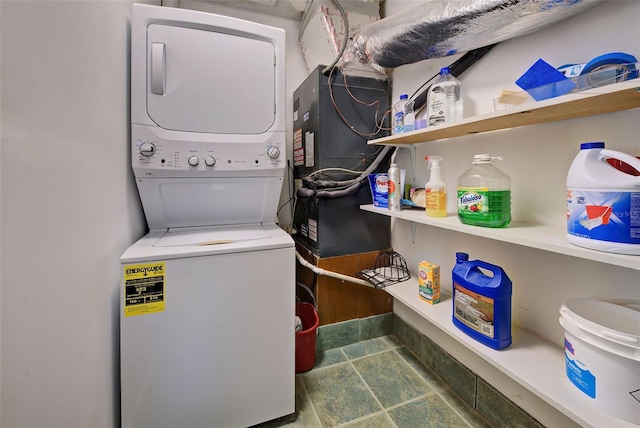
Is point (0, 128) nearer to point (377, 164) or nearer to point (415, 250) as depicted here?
point (377, 164)

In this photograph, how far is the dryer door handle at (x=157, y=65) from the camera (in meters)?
1.06

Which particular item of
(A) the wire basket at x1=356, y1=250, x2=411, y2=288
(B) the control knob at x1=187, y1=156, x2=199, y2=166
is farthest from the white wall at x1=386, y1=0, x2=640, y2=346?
(B) the control knob at x1=187, y1=156, x2=199, y2=166

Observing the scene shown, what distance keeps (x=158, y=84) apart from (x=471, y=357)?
1.86 metres

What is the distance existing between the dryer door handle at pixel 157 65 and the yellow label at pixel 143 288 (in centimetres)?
75

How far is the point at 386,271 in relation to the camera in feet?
5.43

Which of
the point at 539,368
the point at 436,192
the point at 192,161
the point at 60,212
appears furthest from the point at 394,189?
the point at 60,212

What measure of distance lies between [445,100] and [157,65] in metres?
1.24

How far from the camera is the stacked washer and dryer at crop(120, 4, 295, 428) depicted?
93 centimetres

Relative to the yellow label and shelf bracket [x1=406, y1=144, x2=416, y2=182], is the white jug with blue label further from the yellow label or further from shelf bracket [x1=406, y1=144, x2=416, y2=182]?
the yellow label

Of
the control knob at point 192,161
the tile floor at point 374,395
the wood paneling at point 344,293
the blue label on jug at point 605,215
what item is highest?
the control knob at point 192,161

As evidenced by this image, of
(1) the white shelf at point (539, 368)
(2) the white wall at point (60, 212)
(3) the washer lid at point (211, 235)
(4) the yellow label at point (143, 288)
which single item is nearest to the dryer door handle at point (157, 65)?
(2) the white wall at point (60, 212)

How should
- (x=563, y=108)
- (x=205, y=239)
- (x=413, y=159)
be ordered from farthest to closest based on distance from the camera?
(x=413, y=159) < (x=205, y=239) < (x=563, y=108)

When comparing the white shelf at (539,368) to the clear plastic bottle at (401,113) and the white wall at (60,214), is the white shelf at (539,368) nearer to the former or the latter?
the clear plastic bottle at (401,113)

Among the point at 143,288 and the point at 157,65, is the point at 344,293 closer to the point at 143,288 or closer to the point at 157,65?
the point at 143,288
